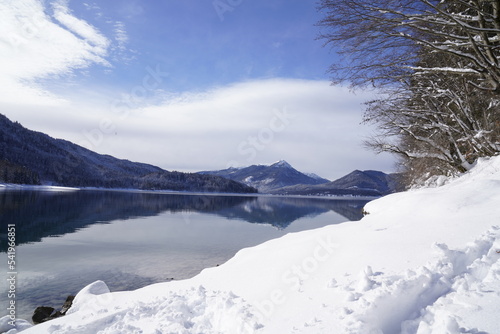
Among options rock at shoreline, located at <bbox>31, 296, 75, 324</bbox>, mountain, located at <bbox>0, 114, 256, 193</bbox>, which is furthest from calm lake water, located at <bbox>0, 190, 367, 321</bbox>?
mountain, located at <bbox>0, 114, 256, 193</bbox>

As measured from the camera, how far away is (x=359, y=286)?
11.5 feet

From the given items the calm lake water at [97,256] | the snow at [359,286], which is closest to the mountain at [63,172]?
the calm lake water at [97,256]

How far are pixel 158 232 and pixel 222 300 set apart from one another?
2211 centimetres

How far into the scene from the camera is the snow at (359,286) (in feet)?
9.76

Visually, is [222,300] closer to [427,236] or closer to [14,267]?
[427,236]

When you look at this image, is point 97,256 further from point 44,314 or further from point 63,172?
point 63,172

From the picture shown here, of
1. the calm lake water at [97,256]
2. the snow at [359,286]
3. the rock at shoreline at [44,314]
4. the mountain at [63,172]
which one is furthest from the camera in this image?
the mountain at [63,172]

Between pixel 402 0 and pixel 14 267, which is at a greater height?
pixel 402 0

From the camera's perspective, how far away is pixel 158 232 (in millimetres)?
24844

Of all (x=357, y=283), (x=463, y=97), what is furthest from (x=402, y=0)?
(x=463, y=97)

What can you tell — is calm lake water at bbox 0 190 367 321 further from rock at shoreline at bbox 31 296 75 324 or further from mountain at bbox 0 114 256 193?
mountain at bbox 0 114 256 193

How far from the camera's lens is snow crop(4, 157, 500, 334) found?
2.97m

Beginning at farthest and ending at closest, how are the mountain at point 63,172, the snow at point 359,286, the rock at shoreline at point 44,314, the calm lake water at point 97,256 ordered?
the mountain at point 63,172
the calm lake water at point 97,256
the rock at shoreline at point 44,314
the snow at point 359,286

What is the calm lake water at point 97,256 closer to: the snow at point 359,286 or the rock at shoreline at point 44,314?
the rock at shoreline at point 44,314
